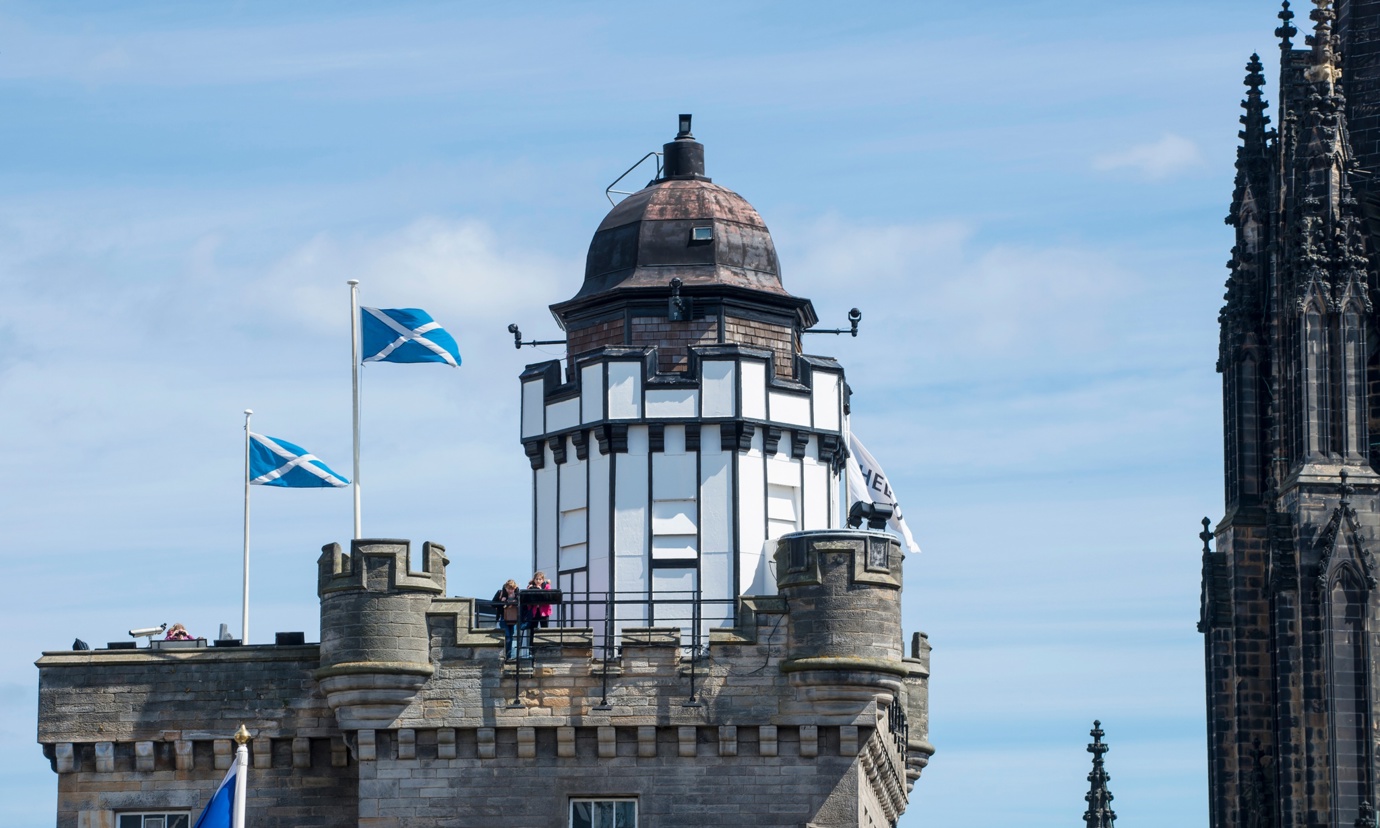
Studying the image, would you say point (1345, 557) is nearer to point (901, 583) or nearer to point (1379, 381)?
point (1379, 381)

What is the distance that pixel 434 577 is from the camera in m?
50.8

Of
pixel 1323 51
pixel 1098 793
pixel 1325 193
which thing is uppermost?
pixel 1323 51

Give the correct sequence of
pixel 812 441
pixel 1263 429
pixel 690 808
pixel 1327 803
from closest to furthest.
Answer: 1. pixel 690 808
2. pixel 812 441
3. pixel 1327 803
4. pixel 1263 429

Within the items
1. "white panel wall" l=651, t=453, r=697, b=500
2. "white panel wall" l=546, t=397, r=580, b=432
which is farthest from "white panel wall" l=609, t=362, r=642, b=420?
"white panel wall" l=651, t=453, r=697, b=500

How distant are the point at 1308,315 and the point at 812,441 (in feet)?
125

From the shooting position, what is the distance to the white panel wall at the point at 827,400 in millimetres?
56562

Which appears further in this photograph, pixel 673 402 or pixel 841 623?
pixel 673 402

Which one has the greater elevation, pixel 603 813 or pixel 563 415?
pixel 563 415

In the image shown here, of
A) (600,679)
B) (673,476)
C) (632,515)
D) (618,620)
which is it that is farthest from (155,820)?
(673,476)

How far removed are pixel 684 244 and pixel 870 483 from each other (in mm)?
7082

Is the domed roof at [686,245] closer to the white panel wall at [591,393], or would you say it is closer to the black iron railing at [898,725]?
the white panel wall at [591,393]

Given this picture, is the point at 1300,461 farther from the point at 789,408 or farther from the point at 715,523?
the point at 715,523

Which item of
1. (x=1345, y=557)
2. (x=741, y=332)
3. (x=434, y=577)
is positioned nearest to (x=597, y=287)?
(x=741, y=332)

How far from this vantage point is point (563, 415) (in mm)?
56281
